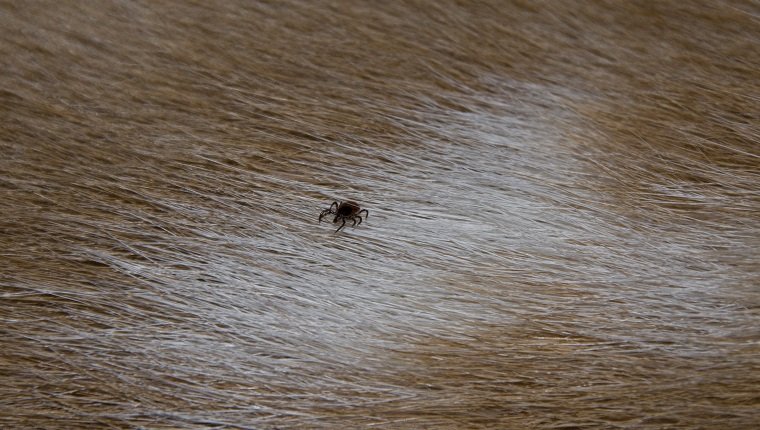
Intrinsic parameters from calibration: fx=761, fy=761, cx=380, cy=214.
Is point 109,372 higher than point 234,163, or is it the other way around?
point 234,163

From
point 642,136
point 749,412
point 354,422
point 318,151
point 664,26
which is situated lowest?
point 354,422

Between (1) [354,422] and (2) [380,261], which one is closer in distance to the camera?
(1) [354,422]

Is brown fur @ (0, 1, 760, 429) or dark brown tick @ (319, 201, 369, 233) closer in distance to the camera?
brown fur @ (0, 1, 760, 429)

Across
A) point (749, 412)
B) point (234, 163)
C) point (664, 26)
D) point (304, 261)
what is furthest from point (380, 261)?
point (664, 26)

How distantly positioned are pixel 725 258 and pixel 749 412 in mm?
312

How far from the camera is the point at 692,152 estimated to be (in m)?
1.69

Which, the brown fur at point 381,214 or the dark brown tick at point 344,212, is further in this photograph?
the dark brown tick at point 344,212

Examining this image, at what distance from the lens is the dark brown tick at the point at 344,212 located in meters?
1.63

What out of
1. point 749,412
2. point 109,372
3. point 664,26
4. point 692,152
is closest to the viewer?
point 749,412

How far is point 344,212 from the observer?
1.64 m

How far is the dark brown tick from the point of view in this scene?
1.63 meters

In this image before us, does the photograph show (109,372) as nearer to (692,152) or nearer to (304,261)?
(304,261)

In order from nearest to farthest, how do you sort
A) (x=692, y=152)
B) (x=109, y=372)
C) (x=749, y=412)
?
(x=749, y=412), (x=109, y=372), (x=692, y=152)

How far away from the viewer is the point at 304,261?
1624mm
